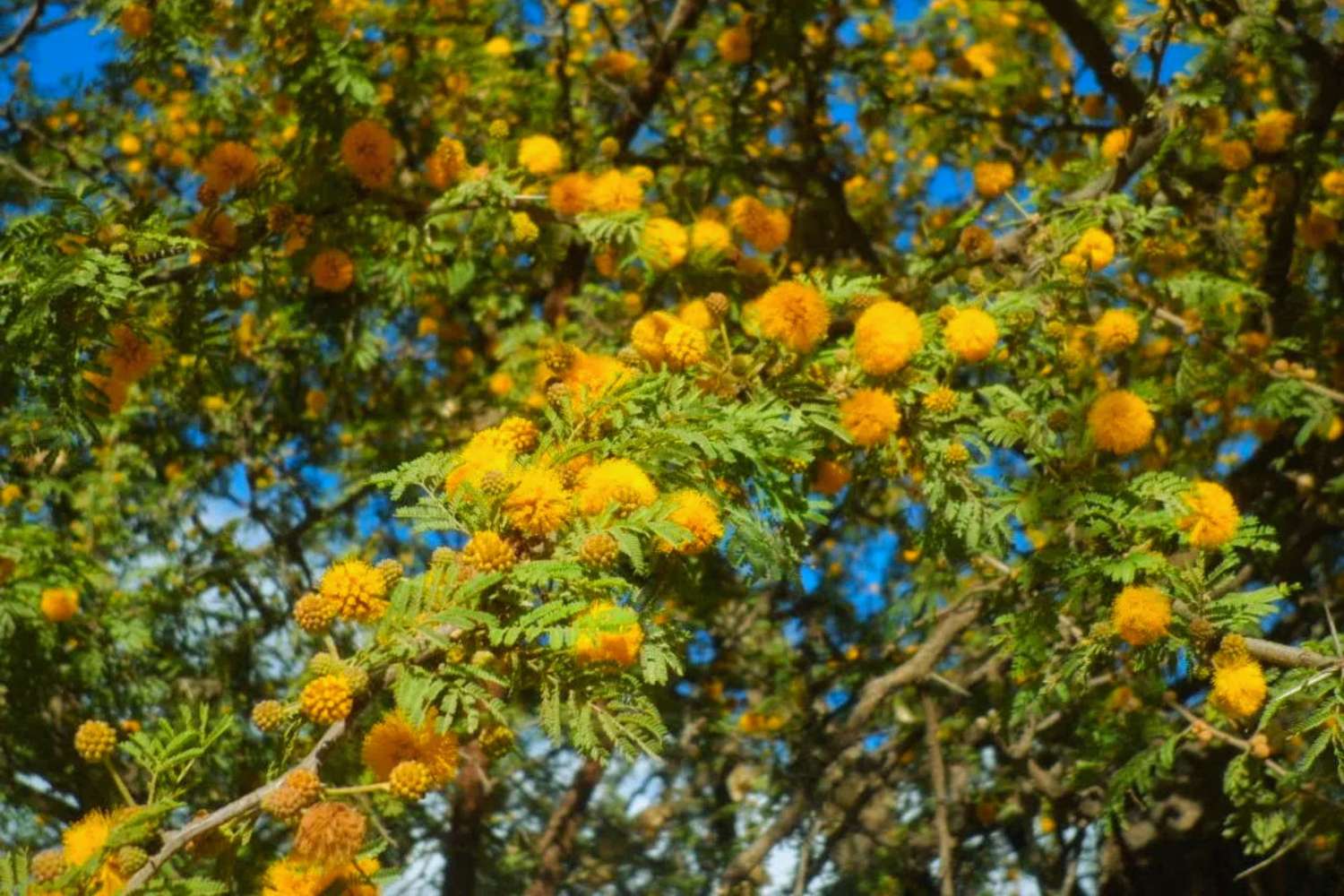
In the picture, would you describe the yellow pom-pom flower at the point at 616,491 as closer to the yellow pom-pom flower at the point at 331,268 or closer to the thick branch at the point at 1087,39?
the yellow pom-pom flower at the point at 331,268

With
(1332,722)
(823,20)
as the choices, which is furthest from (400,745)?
(823,20)

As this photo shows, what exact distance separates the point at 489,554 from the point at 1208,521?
5.78 feet

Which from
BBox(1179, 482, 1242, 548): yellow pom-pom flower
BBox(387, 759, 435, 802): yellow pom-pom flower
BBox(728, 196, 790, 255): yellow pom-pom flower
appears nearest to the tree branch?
BBox(728, 196, 790, 255): yellow pom-pom flower

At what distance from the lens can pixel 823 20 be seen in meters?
6.88

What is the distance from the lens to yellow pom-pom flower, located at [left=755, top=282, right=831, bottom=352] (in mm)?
2939

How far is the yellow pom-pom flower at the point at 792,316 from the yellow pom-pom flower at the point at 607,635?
942 millimetres

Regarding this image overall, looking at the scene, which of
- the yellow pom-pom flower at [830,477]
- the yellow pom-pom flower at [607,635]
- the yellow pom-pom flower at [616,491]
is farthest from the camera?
the yellow pom-pom flower at [830,477]

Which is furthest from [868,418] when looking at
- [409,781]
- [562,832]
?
[562,832]

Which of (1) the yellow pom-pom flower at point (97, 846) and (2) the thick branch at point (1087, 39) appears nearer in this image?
(1) the yellow pom-pom flower at point (97, 846)

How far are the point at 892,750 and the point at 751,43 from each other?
323 cm

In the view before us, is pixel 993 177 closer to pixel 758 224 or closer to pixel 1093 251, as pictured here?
pixel 758 224

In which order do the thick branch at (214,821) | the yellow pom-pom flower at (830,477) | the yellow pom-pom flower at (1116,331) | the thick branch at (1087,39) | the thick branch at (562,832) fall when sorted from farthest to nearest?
the thick branch at (562,832) → the thick branch at (1087,39) → the yellow pom-pom flower at (1116,331) → the yellow pom-pom flower at (830,477) → the thick branch at (214,821)

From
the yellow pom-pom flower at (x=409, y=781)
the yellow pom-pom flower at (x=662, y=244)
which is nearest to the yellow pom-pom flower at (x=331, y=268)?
the yellow pom-pom flower at (x=662, y=244)

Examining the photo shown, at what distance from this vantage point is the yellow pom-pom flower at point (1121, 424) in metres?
3.15
